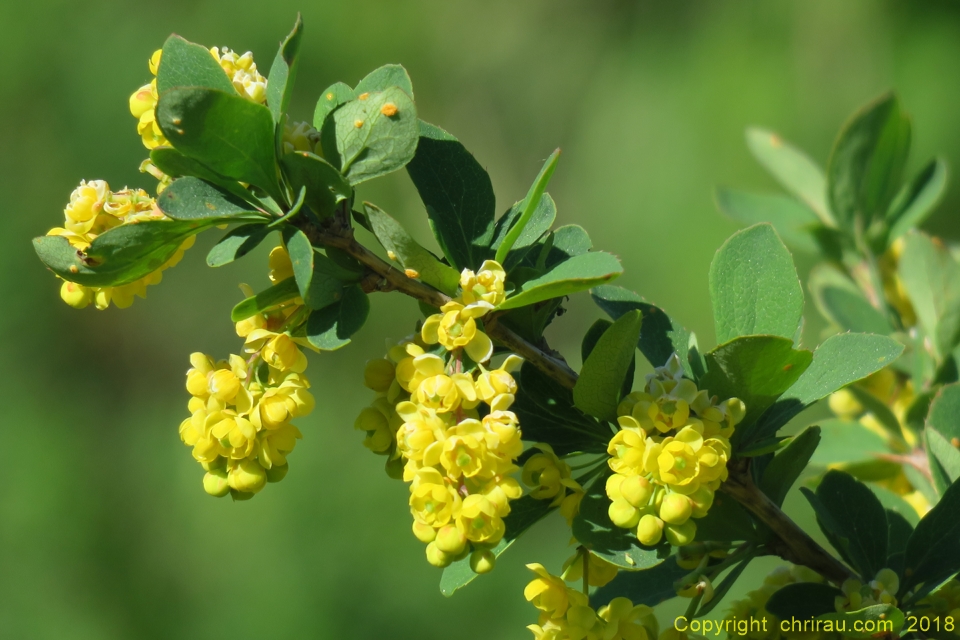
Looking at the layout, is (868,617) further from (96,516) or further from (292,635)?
(96,516)

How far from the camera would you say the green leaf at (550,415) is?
2.19 ft

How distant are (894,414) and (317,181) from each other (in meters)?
0.77

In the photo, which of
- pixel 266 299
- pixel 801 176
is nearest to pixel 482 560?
pixel 266 299

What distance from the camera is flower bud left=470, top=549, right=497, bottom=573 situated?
532mm

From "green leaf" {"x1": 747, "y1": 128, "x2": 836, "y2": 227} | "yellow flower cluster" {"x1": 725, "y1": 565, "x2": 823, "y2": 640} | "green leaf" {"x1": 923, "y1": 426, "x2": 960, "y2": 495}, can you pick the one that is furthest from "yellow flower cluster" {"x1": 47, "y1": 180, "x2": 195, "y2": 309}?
"green leaf" {"x1": 747, "y1": 128, "x2": 836, "y2": 227}

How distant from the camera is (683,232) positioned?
3.44 metres

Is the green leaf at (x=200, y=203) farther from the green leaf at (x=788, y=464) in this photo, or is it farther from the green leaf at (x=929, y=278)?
the green leaf at (x=929, y=278)

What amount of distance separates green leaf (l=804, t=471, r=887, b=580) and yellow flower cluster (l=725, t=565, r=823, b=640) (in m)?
0.04

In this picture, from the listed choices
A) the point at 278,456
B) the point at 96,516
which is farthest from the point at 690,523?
the point at 96,516

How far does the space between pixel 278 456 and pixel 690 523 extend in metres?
0.30

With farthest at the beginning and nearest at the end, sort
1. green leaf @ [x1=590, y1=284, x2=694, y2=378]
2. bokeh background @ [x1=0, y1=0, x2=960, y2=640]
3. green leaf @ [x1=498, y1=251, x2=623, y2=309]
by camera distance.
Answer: bokeh background @ [x1=0, y1=0, x2=960, y2=640], green leaf @ [x1=590, y1=284, x2=694, y2=378], green leaf @ [x1=498, y1=251, x2=623, y2=309]

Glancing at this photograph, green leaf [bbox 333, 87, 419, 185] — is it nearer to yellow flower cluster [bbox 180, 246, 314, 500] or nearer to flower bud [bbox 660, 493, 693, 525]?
yellow flower cluster [bbox 180, 246, 314, 500]

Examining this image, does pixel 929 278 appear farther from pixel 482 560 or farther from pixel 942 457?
pixel 482 560

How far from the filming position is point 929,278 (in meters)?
0.98
